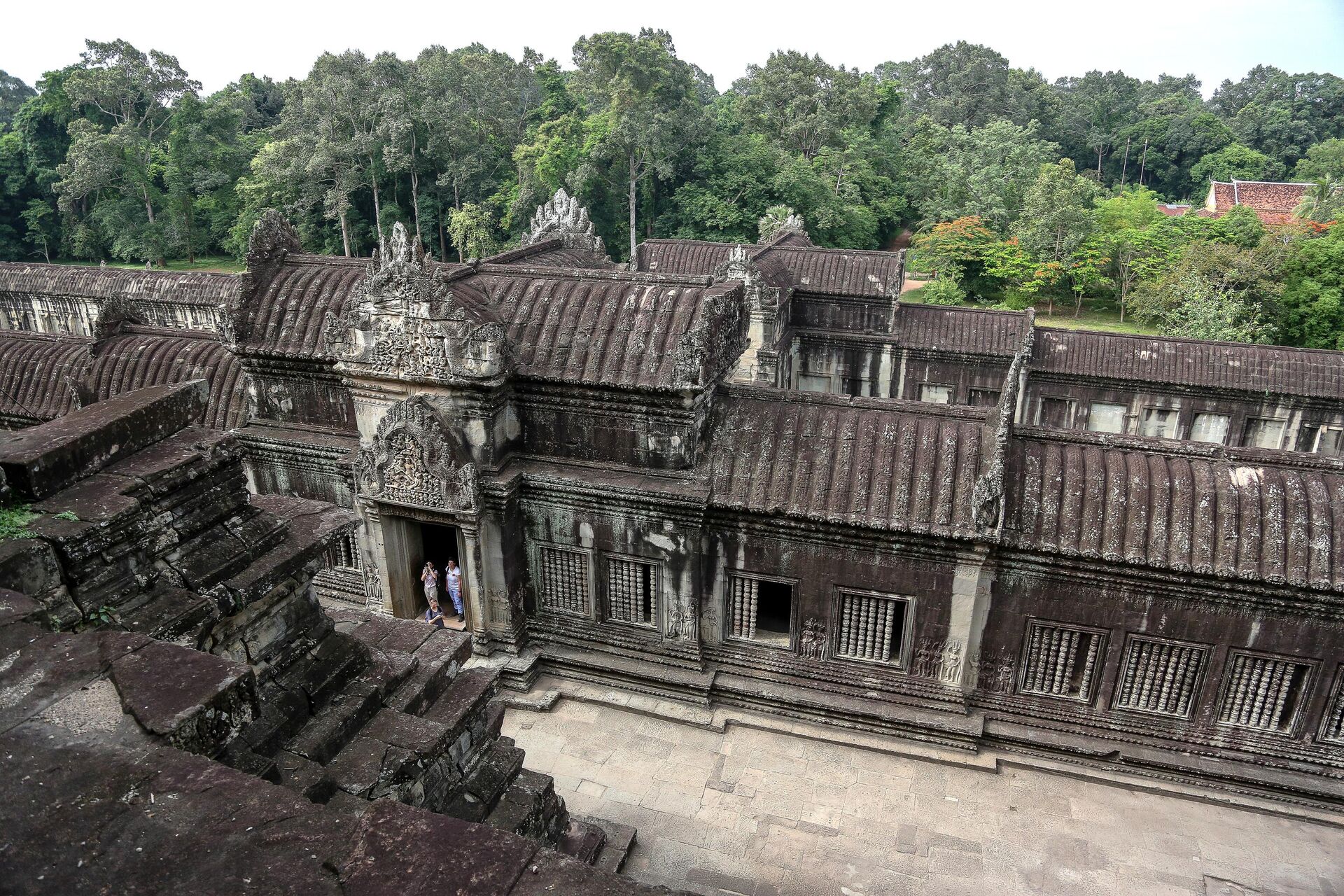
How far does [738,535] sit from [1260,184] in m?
67.2

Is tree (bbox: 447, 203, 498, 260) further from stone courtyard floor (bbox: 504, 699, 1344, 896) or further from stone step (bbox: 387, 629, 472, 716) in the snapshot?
stone step (bbox: 387, 629, 472, 716)

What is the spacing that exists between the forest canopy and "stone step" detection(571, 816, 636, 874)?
116 feet

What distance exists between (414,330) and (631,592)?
5.33 metres

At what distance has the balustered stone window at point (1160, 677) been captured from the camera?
1088cm

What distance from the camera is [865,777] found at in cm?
1153

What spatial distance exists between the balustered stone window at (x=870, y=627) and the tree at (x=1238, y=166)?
8186 cm

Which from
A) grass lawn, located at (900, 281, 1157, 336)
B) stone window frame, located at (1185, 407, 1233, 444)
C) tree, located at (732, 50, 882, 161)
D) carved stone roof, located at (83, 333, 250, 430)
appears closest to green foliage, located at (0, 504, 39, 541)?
carved stone roof, located at (83, 333, 250, 430)

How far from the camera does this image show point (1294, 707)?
10703 millimetres

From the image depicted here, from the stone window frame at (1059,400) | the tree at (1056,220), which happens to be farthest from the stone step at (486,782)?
the tree at (1056,220)

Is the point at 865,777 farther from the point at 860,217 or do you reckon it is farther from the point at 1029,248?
the point at 860,217

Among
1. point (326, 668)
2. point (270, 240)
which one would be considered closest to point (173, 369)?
point (270, 240)

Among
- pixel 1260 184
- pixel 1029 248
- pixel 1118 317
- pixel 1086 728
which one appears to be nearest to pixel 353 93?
pixel 1029 248

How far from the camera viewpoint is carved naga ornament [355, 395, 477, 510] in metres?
12.3

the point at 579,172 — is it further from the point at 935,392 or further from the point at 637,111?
the point at 935,392
